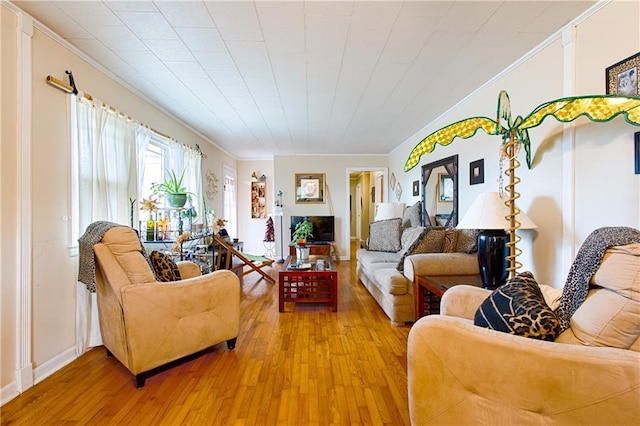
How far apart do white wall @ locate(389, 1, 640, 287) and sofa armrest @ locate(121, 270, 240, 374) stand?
2413 mm

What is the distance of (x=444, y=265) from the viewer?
2537 mm

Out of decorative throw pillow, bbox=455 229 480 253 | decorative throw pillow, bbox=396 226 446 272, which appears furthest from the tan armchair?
decorative throw pillow, bbox=455 229 480 253

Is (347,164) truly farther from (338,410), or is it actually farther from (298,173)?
(338,410)

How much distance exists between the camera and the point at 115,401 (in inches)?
65.8

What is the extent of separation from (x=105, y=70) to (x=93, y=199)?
116cm

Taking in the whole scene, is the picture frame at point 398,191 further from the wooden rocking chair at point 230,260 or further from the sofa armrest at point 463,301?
the sofa armrest at point 463,301

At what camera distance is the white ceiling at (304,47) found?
5.61ft

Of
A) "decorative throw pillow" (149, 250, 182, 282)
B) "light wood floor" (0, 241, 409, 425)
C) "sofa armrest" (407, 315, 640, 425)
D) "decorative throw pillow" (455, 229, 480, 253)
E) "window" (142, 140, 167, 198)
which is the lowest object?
"light wood floor" (0, 241, 409, 425)

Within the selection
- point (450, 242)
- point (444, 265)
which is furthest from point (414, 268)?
point (450, 242)

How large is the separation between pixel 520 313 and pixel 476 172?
2.24 meters

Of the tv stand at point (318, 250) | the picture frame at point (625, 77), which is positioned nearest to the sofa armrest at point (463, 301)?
the picture frame at point (625, 77)

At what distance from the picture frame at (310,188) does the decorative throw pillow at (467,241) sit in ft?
12.4

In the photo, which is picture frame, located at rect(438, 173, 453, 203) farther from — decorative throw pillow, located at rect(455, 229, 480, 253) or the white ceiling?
the white ceiling

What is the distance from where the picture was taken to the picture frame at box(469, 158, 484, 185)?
2895mm
